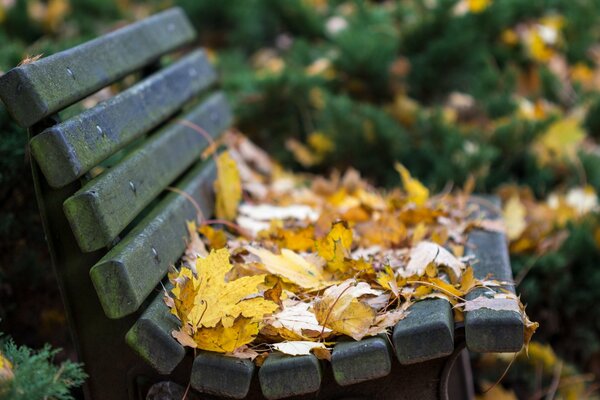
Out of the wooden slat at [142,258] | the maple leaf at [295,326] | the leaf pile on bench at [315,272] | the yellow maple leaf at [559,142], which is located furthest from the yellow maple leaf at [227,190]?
the yellow maple leaf at [559,142]

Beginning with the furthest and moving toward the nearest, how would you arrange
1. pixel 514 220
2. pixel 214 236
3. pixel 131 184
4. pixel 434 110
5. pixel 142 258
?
pixel 434 110, pixel 514 220, pixel 214 236, pixel 131 184, pixel 142 258

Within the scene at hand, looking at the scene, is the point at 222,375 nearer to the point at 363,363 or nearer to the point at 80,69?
the point at 363,363

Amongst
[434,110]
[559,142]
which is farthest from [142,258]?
[559,142]

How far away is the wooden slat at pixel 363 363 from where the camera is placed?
1483 mm

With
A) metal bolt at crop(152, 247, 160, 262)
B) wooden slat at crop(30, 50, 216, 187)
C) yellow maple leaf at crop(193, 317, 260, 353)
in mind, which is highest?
wooden slat at crop(30, 50, 216, 187)

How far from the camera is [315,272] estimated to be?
1780 millimetres

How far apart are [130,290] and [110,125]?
42 centimetres

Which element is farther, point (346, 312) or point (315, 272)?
point (315, 272)

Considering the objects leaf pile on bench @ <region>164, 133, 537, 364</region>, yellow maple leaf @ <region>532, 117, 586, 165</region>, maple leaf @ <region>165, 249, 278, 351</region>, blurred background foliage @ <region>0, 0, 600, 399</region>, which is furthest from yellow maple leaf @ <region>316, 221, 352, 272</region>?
yellow maple leaf @ <region>532, 117, 586, 165</region>

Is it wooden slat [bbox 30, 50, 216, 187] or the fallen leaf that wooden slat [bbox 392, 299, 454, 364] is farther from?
wooden slat [bbox 30, 50, 216, 187]

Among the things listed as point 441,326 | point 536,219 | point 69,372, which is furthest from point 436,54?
point 69,372

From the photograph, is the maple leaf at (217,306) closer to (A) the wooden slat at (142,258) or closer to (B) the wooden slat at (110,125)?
(A) the wooden slat at (142,258)

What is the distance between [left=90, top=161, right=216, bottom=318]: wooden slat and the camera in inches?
58.5

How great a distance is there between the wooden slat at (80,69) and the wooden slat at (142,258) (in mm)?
292
